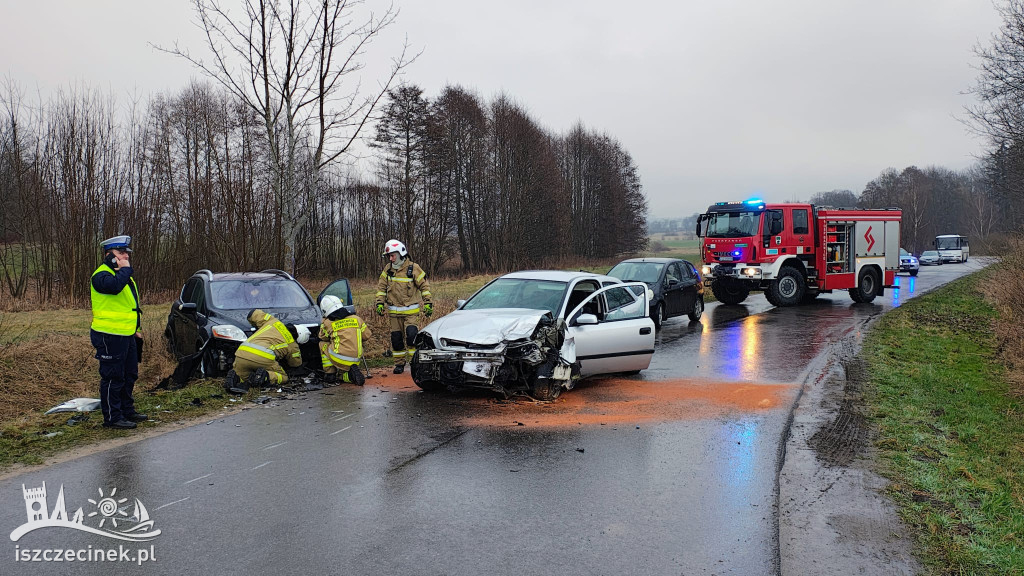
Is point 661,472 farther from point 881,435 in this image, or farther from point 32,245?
point 32,245

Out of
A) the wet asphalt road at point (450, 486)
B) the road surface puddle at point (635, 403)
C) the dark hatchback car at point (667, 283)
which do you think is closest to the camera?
the wet asphalt road at point (450, 486)

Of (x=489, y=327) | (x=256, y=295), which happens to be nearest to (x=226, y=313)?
(x=256, y=295)

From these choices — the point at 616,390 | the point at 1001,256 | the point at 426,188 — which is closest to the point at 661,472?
the point at 616,390

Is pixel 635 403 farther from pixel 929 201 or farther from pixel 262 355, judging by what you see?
pixel 929 201

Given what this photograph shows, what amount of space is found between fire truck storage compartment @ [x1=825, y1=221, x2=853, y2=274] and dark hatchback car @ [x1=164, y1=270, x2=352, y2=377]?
53.8ft

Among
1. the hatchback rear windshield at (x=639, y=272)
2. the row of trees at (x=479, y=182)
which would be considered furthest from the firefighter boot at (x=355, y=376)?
the row of trees at (x=479, y=182)

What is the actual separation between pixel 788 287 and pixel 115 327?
18.3 metres

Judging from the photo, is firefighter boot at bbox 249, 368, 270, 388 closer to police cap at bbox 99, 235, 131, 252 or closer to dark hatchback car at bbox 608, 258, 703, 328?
police cap at bbox 99, 235, 131, 252

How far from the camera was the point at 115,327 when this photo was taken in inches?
272

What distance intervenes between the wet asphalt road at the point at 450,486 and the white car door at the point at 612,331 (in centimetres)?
48

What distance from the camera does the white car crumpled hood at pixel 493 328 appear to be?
8055mm

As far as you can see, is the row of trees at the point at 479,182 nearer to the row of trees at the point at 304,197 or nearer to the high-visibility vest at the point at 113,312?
the row of trees at the point at 304,197

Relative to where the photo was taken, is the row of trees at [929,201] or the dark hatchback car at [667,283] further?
the row of trees at [929,201]

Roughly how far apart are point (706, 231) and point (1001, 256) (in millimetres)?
7927
